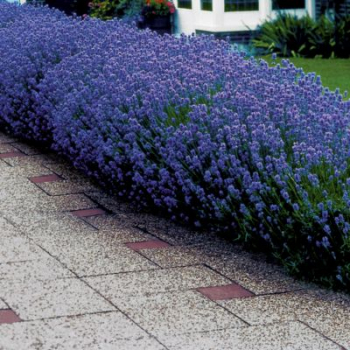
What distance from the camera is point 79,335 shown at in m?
3.87

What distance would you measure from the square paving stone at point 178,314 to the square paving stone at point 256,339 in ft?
0.24

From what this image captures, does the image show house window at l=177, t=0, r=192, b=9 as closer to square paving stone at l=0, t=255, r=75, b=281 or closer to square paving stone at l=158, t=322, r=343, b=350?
square paving stone at l=0, t=255, r=75, b=281

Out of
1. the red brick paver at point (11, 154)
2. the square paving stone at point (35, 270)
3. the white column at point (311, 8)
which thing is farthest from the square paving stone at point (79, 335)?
the white column at point (311, 8)

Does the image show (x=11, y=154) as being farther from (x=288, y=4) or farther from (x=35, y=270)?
(x=288, y=4)

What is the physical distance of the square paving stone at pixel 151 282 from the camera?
4410mm

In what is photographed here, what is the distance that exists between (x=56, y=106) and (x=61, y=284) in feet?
7.95

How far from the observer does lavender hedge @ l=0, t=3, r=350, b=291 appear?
458 centimetres

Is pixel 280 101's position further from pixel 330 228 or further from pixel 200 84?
pixel 330 228

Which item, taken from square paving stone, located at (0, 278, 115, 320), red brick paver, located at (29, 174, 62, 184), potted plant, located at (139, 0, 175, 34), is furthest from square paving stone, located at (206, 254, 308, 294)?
potted plant, located at (139, 0, 175, 34)

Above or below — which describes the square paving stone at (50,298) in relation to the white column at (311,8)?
below

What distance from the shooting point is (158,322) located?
4031 mm

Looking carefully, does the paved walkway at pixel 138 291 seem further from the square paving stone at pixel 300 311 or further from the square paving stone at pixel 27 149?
the square paving stone at pixel 27 149

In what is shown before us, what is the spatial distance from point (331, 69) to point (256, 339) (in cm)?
894

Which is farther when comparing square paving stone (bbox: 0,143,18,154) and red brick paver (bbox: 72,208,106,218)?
square paving stone (bbox: 0,143,18,154)
